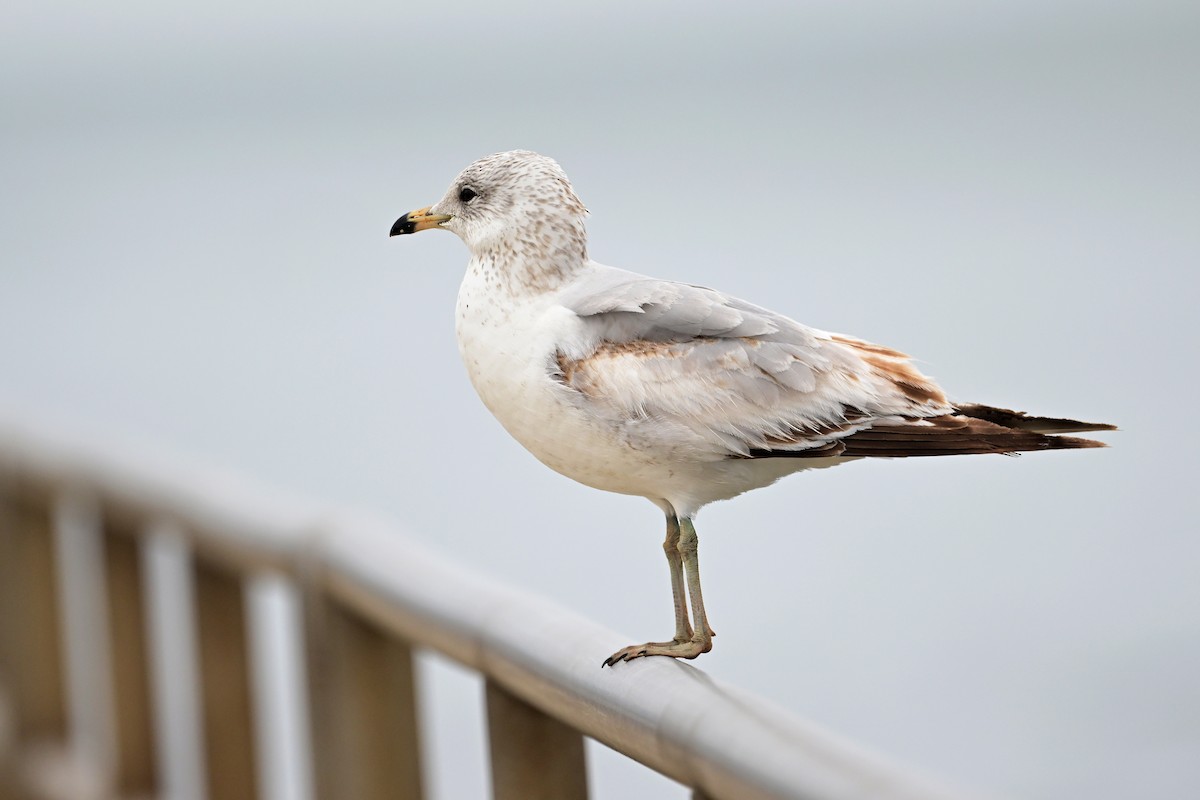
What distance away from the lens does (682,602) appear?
850 mm

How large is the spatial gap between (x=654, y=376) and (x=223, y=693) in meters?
1.63

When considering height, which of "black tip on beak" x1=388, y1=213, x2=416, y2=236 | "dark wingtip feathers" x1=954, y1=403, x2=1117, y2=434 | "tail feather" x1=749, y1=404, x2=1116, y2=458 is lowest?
"tail feather" x1=749, y1=404, x2=1116, y2=458

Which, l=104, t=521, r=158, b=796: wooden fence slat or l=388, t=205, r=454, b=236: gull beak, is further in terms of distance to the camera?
l=104, t=521, r=158, b=796: wooden fence slat

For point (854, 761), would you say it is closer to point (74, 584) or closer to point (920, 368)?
point (920, 368)

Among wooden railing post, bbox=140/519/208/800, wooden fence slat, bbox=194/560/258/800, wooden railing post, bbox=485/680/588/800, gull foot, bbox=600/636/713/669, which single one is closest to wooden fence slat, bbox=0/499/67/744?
wooden railing post, bbox=140/519/208/800

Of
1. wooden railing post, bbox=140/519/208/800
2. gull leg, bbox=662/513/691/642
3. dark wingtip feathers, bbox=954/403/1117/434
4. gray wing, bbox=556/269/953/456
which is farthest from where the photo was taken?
wooden railing post, bbox=140/519/208/800

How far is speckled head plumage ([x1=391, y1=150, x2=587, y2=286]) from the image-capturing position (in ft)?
1.99

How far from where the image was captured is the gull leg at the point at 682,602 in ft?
2.52

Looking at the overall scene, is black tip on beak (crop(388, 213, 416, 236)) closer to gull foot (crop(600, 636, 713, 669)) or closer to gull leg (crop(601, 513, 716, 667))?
gull leg (crop(601, 513, 716, 667))

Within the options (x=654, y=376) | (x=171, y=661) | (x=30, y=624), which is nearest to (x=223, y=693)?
(x=171, y=661)

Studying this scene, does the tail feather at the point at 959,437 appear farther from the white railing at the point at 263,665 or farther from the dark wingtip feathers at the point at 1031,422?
the white railing at the point at 263,665

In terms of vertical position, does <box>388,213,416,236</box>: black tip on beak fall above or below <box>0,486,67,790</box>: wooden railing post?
above

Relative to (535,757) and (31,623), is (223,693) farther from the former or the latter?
(535,757)

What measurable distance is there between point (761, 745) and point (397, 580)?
68cm
